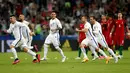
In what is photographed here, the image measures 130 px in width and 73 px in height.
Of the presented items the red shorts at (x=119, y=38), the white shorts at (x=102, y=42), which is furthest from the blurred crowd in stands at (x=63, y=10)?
the white shorts at (x=102, y=42)

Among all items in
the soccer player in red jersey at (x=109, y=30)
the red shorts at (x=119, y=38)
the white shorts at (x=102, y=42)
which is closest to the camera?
the white shorts at (x=102, y=42)

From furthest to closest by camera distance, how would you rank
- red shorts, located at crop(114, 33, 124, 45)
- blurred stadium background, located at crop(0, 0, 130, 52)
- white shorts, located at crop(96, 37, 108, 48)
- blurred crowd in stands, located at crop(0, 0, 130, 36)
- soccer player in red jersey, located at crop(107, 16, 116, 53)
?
blurred crowd in stands, located at crop(0, 0, 130, 36)
blurred stadium background, located at crop(0, 0, 130, 52)
red shorts, located at crop(114, 33, 124, 45)
soccer player in red jersey, located at crop(107, 16, 116, 53)
white shorts, located at crop(96, 37, 108, 48)

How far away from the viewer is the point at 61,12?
38375 mm

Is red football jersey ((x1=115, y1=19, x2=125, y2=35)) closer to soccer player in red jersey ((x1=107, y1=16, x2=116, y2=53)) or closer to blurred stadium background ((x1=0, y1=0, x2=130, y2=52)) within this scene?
soccer player in red jersey ((x1=107, y1=16, x2=116, y2=53))

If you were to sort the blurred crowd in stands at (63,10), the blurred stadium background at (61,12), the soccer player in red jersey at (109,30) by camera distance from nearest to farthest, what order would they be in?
1. the soccer player in red jersey at (109,30)
2. the blurred stadium background at (61,12)
3. the blurred crowd in stands at (63,10)

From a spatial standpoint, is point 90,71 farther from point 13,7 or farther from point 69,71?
point 13,7

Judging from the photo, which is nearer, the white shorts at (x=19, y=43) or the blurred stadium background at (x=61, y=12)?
the white shorts at (x=19, y=43)

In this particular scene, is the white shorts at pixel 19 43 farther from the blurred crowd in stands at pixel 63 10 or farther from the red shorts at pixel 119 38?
the blurred crowd in stands at pixel 63 10

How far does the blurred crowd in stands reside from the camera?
36344 millimetres

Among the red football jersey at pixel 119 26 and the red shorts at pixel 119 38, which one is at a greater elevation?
the red football jersey at pixel 119 26

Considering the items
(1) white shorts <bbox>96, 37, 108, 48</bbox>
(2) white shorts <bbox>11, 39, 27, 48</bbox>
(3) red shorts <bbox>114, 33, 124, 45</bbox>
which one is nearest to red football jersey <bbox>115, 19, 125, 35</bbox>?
(3) red shorts <bbox>114, 33, 124, 45</bbox>

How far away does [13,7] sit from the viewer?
123 ft

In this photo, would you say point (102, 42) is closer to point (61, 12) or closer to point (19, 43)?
point (19, 43)

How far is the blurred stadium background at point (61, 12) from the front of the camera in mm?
35406
